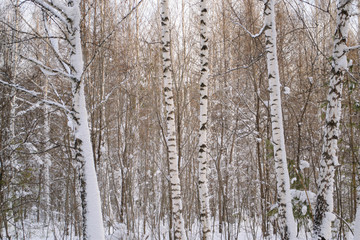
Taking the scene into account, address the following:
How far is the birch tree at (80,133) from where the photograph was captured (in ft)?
11.5

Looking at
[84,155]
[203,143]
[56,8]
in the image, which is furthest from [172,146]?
[56,8]

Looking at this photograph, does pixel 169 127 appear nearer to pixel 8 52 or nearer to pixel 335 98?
pixel 335 98

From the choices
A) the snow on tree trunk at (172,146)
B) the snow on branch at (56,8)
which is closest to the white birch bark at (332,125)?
the snow on tree trunk at (172,146)

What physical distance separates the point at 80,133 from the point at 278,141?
10.0 feet

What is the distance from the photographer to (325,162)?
3.65 meters

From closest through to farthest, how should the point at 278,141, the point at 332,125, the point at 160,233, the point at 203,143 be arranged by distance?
the point at 332,125
the point at 278,141
the point at 203,143
the point at 160,233

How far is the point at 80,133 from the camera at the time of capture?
12.1 feet

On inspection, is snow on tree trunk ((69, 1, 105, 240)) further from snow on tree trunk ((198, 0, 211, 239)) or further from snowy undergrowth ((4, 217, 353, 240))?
snow on tree trunk ((198, 0, 211, 239))

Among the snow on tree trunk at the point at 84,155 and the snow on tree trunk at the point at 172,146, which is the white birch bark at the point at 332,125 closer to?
the snow on tree trunk at the point at 172,146

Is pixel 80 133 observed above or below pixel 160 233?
above

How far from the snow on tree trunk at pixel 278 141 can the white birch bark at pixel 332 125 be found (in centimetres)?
50

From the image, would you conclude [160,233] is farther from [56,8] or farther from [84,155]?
[56,8]

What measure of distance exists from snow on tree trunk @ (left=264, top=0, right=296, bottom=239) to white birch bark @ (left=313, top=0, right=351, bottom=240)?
498 mm

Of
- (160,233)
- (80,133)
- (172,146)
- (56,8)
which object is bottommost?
(160,233)
